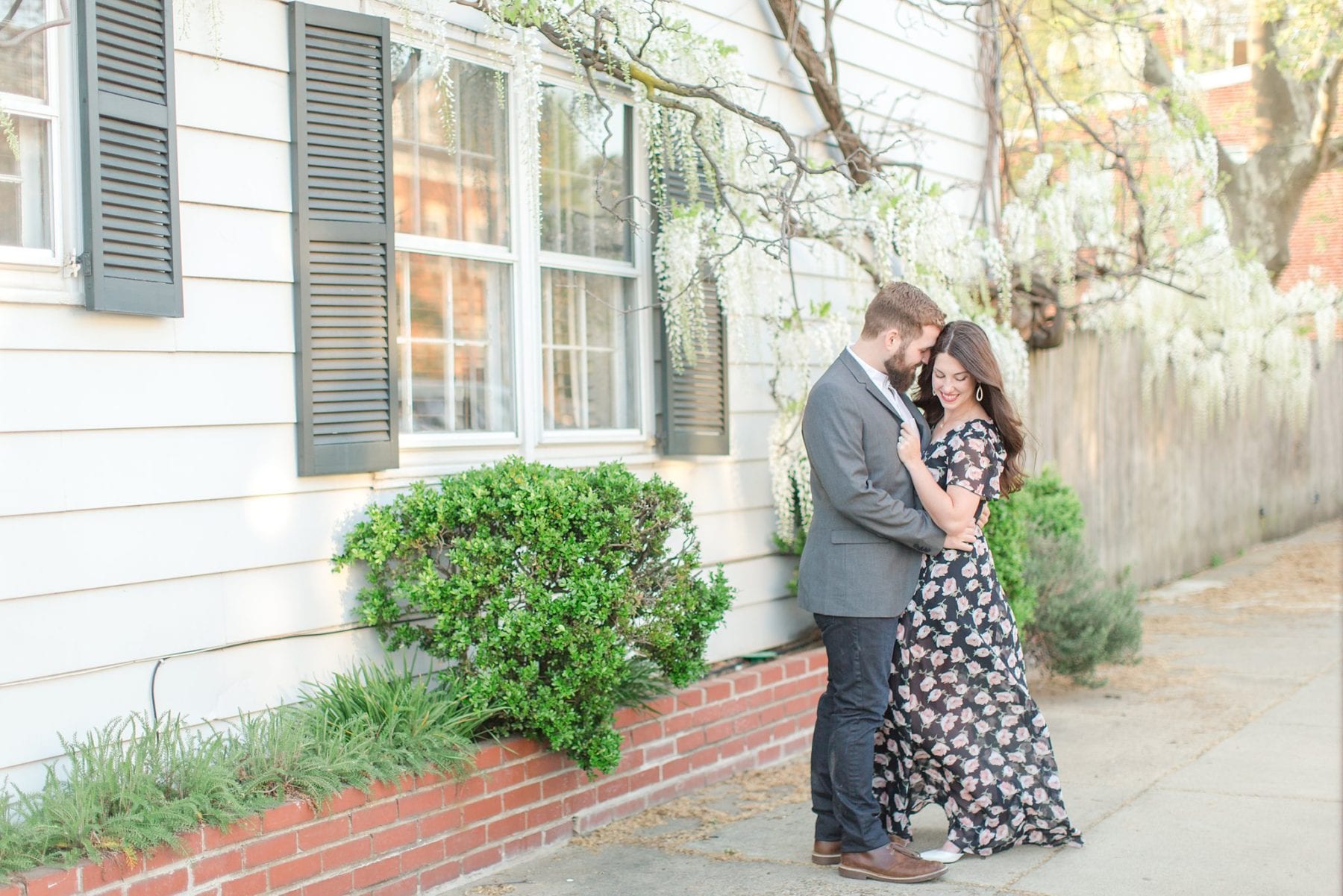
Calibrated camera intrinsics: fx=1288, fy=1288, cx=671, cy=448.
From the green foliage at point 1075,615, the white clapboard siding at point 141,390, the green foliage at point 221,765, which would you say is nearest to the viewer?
the green foliage at point 221,765

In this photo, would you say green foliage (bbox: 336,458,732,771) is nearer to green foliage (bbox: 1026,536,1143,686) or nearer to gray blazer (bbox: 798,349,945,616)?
gray blazer (bbox: 798,349,945,616)

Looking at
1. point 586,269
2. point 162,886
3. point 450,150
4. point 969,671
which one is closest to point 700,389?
point 586,269

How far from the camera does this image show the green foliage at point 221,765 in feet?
10.5

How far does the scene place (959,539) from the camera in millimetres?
4199

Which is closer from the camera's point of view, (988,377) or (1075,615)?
(988,377)

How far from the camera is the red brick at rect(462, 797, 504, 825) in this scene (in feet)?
13.7

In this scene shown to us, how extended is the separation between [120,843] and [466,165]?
2768mm

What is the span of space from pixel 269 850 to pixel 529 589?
1.10 meters

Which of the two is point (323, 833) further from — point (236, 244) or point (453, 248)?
point (453, 248)

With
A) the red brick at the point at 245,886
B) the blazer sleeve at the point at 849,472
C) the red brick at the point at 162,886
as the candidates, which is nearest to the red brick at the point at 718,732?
the blazer sleeve at the point at 849,472

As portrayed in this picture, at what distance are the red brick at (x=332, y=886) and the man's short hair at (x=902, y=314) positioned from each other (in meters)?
2.32

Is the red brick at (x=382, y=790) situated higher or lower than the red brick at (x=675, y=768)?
higher

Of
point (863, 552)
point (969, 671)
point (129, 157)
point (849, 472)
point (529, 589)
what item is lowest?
point (969, 671)

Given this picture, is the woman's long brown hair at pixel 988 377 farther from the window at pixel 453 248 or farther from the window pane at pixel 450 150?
the window pane at pixel 450 150
